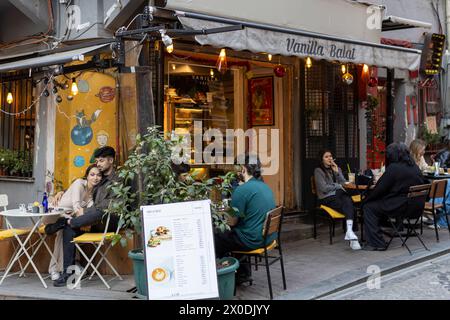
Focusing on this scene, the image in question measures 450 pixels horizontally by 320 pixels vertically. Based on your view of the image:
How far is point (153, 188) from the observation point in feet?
17.3

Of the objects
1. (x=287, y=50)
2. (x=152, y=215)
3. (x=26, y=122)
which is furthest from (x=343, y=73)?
(x=152, y=215)

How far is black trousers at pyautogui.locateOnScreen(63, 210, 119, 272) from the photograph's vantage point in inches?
244

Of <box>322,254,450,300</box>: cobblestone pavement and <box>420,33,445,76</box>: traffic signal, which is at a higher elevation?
<box>420,33,445,76</box>: traffic signal

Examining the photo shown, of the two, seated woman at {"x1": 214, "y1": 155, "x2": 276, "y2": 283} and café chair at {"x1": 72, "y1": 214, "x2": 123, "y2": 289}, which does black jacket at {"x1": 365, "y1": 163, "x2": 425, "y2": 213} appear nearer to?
seated woman at {"x1": 214, "y1": 155, "x2": 276, "y2": 283}

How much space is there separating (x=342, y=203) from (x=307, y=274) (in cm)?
194

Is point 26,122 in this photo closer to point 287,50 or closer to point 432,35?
point 287,50

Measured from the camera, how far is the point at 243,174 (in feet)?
19.5

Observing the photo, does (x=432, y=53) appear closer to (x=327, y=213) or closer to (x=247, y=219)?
(x=327, y=213)

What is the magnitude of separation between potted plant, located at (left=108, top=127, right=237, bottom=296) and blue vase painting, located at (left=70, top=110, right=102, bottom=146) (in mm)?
2147

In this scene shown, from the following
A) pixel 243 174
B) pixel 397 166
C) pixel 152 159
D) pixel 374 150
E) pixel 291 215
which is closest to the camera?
pixel 152 159

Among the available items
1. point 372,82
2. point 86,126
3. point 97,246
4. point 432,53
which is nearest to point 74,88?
point 86,126

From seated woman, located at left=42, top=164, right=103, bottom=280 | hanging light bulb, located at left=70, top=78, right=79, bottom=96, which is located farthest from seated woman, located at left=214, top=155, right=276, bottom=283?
hanging light bulb, located at left=70, top=78, right=79, bottom=96

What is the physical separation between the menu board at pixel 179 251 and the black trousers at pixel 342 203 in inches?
148
